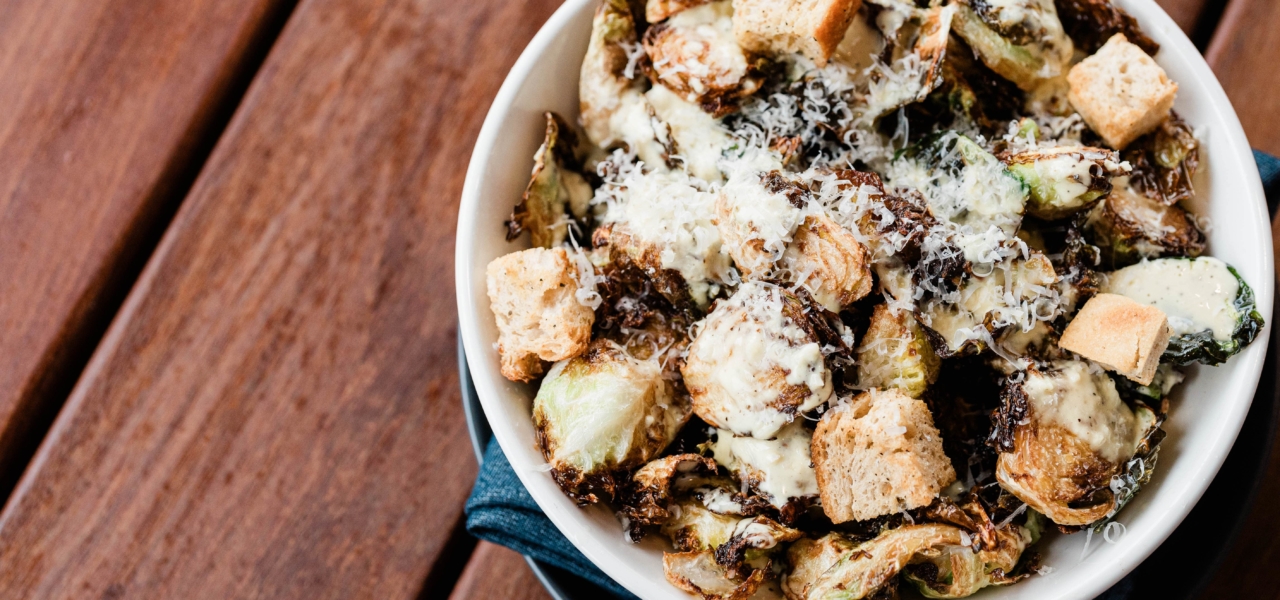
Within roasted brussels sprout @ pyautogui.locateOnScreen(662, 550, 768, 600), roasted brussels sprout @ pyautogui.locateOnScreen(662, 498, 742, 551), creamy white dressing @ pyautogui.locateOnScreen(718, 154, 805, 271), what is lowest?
roasted brussels sprout @ pyautogui.locateOnScreen(662, 550, 768, 600)

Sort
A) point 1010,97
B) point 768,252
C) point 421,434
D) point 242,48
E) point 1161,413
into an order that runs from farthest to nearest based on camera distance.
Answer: point 242,48, point 421,434, point 1010,97, point 1161,413, point 768,252

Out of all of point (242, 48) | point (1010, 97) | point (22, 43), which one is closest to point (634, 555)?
point (1010, 97)

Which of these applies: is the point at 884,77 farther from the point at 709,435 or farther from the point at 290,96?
the point at 290,96

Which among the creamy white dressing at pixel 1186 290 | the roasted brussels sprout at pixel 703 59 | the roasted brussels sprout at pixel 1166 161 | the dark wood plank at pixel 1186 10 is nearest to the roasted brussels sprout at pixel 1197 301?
the creamy white dressing at pixel 1186 290

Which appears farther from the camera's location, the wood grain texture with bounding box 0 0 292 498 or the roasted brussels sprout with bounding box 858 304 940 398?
the wood grain texture with bounding box 0 0 292 498

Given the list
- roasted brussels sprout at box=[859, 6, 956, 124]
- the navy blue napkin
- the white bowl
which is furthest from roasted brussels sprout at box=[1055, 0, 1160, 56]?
the navy blue napkin

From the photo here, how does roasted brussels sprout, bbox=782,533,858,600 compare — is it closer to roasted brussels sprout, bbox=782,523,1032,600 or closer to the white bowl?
roasted brussels sprout, bbox=782,523,1032,600
